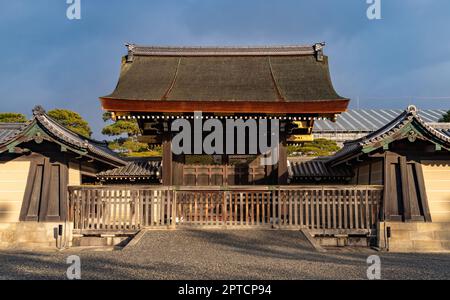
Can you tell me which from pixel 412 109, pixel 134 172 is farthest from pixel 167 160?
pixel 412 109

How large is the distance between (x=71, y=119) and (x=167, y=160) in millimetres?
20762

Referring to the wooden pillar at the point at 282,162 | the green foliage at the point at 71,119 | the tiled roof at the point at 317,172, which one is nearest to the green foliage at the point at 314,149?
the tiled roof at the point at 317,172

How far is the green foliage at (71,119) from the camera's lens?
3088 cm

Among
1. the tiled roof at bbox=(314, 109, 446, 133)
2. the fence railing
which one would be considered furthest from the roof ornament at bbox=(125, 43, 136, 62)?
the tiled roof at bbox=(314, 109, 446, 133)

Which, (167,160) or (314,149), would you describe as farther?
(314,149)

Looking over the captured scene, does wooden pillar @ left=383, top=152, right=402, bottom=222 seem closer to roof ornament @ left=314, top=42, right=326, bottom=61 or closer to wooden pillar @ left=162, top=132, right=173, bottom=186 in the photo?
roof ornament @ left=314, top=42, right=326, bottom=61

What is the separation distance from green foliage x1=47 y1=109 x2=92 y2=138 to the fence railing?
20.5 m

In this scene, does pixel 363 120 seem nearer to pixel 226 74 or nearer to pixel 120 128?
pixel 120 128

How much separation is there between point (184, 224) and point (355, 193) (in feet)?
17.2

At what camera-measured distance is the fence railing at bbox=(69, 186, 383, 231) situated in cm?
1139

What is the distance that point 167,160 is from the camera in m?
13.5

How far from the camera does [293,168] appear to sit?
1507 cm

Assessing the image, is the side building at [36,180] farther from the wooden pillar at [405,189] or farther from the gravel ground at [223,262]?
the wooden pillar at [405,189]

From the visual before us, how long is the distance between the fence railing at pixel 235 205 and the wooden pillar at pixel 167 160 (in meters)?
1.46
